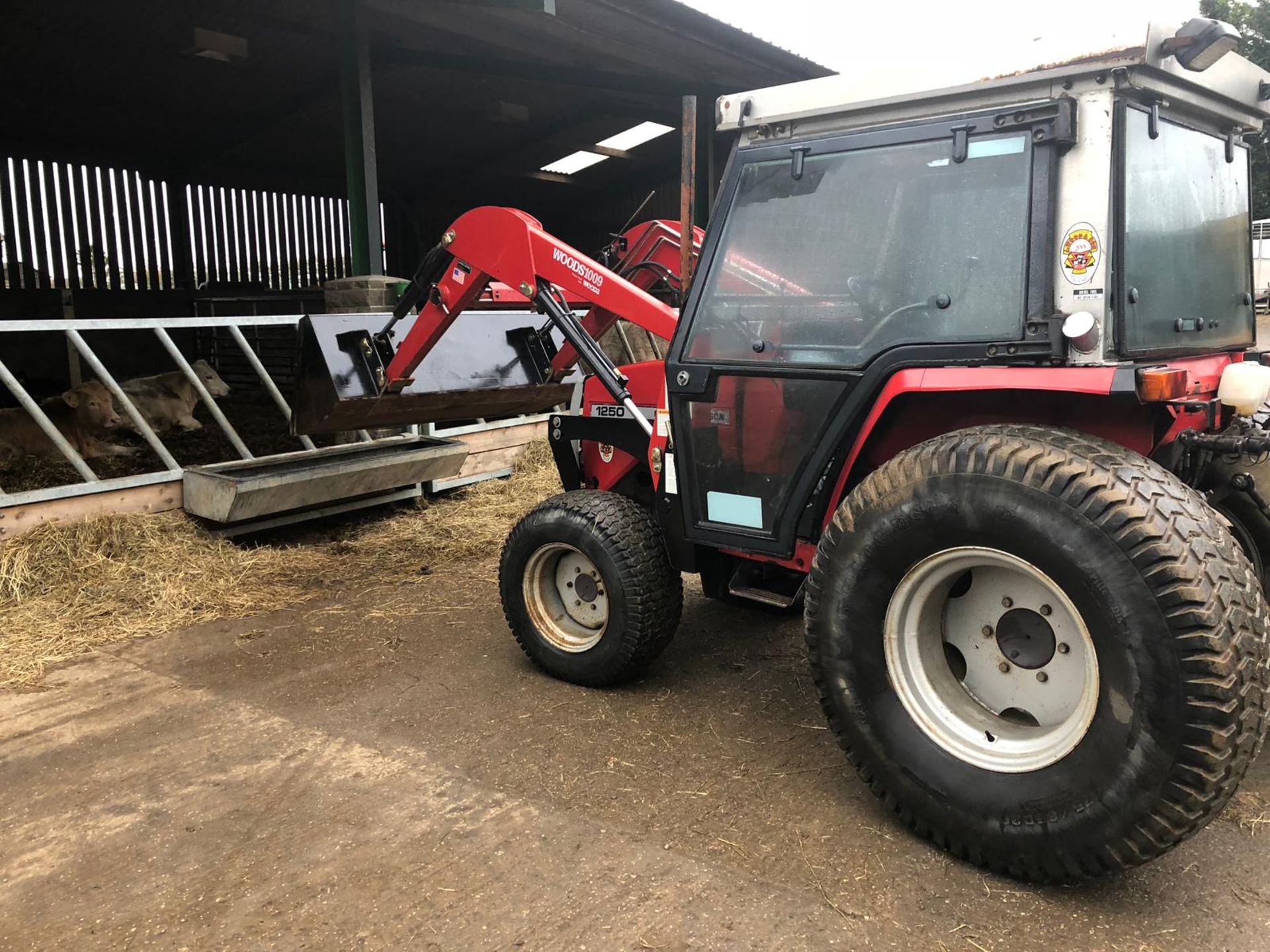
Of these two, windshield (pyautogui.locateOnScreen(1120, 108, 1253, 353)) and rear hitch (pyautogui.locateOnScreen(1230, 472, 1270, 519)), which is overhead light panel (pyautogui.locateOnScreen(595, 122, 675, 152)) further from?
rear hitch (pyautogui.locateOnScreen(1230, 472, 1270, 519))

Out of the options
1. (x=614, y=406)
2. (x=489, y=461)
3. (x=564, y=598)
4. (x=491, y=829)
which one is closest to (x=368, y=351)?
(x=614, y=406)

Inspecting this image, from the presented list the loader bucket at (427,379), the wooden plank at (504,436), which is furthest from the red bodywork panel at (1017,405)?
the wooden plank at (504,436)

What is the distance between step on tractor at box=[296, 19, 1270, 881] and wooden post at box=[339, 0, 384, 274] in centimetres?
482

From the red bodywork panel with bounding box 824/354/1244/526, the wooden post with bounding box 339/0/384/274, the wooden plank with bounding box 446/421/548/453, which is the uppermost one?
the wooden post with bounding box 339/0/384/274

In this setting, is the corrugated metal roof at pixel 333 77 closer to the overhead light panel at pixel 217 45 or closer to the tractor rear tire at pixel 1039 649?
the overhead light panel at pixel 217 45

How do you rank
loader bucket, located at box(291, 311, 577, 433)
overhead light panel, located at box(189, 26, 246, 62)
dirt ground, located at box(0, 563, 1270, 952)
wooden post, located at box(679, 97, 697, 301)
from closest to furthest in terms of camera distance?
1. dirt ground, located at box(0, 563, 1270, 952)
2. wooden post, located at box(679, 97, 697, 301)
3. loader bucket, located at box(291, 311, 577, 433)
4. overhead light panel, located at box(189, 26, 246, 62)

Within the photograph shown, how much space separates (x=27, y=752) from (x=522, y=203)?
47.1 feet

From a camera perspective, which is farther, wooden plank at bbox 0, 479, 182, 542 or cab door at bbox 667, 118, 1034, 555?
wooden plank at bbox 0, 479, 182, 542

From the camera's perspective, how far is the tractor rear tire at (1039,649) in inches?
82.4

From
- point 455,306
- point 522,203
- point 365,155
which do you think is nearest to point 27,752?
point 455,306

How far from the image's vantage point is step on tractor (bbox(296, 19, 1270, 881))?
2164 mm

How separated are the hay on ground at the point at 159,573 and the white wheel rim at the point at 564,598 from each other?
5.70 ft

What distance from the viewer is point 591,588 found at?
12.2ft

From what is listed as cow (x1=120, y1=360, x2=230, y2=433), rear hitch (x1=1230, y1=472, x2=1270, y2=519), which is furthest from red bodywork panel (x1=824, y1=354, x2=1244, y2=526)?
cow (x1=120, y1=360, x2=230, y2=433)
